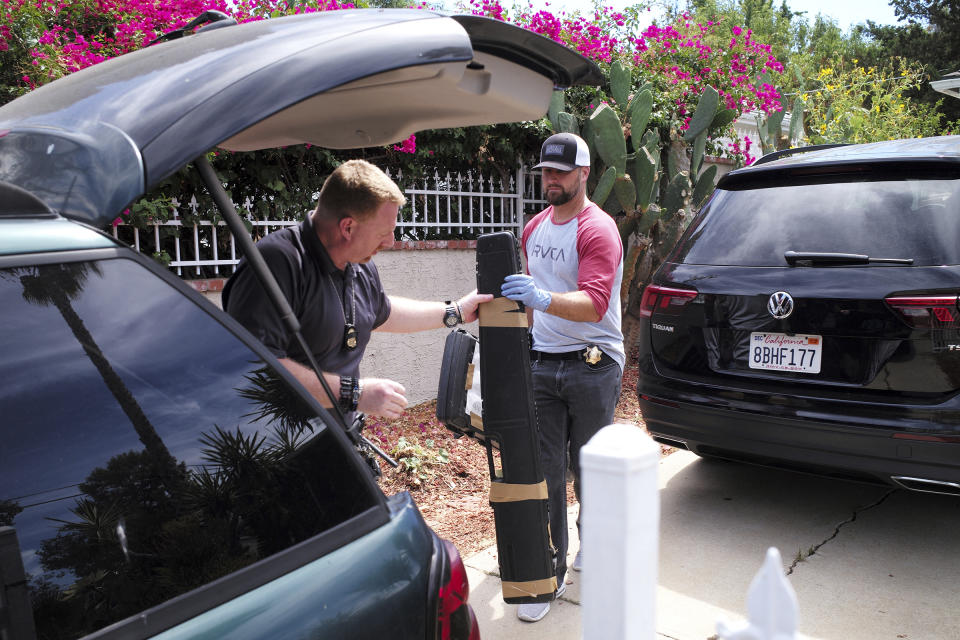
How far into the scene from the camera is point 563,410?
3238 millimetres

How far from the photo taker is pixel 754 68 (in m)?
8.47

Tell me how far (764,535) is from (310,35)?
327 centimetres

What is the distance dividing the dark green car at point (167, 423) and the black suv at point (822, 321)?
7.44 feet

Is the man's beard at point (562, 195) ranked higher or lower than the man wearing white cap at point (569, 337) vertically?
higher

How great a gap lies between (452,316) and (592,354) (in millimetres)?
649

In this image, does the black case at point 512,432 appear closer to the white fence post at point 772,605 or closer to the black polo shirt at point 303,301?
the black polo shirt at point 303,301

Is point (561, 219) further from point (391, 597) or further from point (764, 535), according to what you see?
point (391, 597)

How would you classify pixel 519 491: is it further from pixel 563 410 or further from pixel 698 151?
pixel 698 151

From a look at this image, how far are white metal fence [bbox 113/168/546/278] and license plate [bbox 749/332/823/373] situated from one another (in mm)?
2960

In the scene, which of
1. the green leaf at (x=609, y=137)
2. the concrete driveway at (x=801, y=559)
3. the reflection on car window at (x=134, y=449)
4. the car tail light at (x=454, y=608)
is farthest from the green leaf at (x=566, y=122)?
the reflection on car window at (x=134, y=449)

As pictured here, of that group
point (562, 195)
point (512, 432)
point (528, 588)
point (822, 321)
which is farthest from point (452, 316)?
point (822, 321)

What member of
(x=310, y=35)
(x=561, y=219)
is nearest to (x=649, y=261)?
(x=561, y=219)

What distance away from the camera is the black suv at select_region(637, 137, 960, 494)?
296 centimetres

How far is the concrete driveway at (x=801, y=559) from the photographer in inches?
116
